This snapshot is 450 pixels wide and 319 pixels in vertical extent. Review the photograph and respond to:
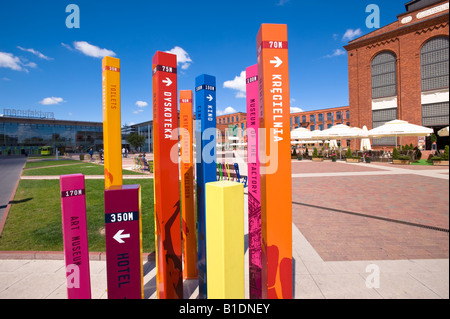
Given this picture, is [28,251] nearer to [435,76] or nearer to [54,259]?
[54,259]

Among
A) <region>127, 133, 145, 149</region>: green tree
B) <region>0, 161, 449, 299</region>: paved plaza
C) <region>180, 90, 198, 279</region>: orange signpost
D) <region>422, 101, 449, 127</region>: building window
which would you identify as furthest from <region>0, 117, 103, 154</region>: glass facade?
<region>422, 101, 449, 127</region>: building window

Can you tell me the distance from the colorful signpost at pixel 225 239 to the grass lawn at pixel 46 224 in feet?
9.47

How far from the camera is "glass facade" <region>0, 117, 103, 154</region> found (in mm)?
55688

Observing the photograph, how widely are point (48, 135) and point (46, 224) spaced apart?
7030 centimetres

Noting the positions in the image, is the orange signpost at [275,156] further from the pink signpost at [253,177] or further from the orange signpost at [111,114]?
the orange signpost at [111,114]

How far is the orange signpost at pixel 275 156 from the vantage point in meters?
2.04

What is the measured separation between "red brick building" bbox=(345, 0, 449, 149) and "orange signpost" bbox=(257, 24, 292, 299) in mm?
30909

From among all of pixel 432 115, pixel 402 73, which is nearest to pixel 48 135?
pixel 402 73

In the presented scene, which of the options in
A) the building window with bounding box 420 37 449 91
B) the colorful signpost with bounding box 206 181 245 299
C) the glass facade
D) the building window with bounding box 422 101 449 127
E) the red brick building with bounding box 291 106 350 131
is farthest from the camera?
the red brick building with bounding box 291 106 350 131

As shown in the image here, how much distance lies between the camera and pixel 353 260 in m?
3.75

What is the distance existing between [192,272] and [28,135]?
249 ft

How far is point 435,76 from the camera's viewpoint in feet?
85.0

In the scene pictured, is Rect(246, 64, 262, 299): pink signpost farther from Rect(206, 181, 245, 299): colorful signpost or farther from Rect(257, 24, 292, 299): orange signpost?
Rect(206, 181, 245, 299): colorful signpost
